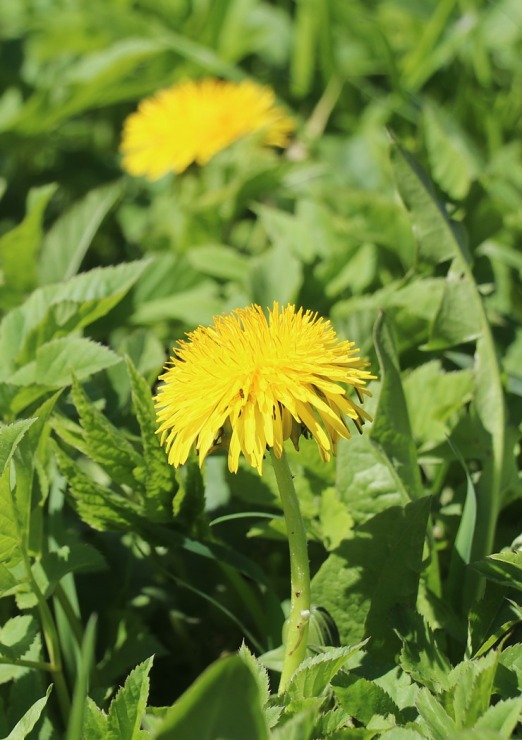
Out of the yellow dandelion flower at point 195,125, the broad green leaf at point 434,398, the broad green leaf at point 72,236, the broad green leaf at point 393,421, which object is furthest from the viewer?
the yellow dandelion flower at point 195,125

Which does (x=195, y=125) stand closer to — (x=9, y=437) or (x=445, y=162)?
(x=445, y=162)

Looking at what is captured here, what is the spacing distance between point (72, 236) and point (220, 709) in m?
1.48

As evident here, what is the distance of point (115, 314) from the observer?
6.47 feet

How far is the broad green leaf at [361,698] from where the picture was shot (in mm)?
1095

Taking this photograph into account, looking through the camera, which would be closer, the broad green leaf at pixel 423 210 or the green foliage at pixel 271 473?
the green foliage at pixel 271 473

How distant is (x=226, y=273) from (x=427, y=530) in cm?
94

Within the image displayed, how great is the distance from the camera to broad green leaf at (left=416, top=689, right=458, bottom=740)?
101 centimetres

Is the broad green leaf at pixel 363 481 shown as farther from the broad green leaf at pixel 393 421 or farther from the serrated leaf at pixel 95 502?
the serrated leaf at pixel 95 502

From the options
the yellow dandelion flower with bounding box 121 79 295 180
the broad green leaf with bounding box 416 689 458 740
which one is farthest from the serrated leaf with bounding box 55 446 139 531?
the yellow dandelion flower with bounding box 121 79 295 180

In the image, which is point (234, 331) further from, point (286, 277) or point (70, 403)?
point (286, 277)

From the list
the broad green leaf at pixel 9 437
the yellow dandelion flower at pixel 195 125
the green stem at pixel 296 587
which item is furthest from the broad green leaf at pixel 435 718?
the yellow dandelion flower at pixel 195 125

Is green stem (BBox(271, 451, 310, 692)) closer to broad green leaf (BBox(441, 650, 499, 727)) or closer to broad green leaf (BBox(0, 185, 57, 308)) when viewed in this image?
broad green leaf (BBox(441, 650, 499, 727))

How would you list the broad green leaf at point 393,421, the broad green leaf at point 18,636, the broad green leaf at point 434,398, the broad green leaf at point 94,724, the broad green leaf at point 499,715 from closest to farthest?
the broad green leaf at point 499,715
the broad green leaf at point 94,724
the broad green leaf at point 18,636
the broad green leaf at point 393,421
the broad green leaf at point 434,398

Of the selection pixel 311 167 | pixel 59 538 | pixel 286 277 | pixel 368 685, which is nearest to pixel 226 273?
pixel 286 277
